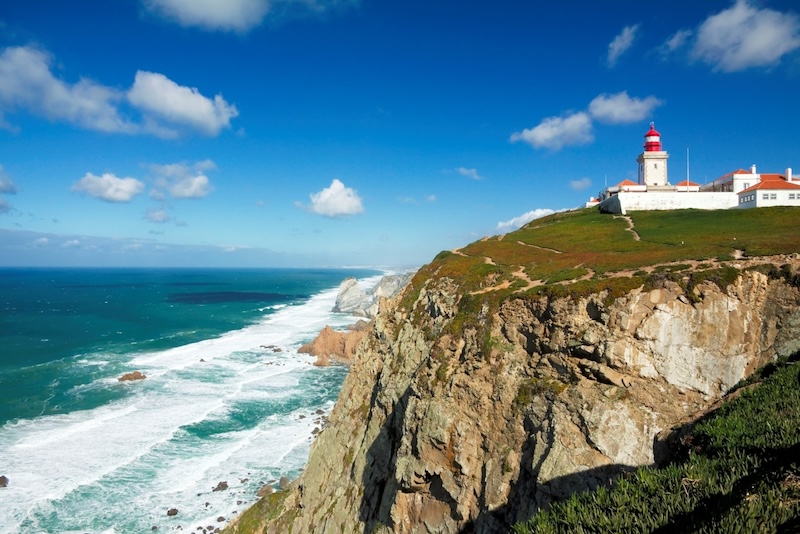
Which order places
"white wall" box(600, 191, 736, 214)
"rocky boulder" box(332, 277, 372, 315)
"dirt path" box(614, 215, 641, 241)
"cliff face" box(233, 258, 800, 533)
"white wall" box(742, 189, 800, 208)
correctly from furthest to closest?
"rocky boulder" box(332, 277, 372, 315)
"white wall" box(600, 191, 736, 214)
"white wall" box(742, 189, 800, 208)
"dirt path" box(614, 215, 641, 241)
"cliff face" box(233, 258, 800, 533)

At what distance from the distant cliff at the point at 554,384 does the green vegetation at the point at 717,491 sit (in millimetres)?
4098

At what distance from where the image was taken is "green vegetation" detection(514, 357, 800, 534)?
6.27m

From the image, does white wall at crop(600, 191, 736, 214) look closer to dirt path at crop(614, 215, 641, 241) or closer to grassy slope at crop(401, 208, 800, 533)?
dirt path at crop(614, 215, 641, 241)

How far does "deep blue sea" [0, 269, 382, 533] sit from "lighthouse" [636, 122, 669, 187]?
156 feet

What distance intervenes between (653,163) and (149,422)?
64.3 metres

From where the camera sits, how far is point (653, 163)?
55.2m

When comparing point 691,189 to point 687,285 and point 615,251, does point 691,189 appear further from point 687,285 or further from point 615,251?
point 687,285

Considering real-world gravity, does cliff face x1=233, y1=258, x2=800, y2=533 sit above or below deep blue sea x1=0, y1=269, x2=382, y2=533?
above

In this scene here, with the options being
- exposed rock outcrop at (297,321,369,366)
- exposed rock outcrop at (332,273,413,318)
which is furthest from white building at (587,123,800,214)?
exposed rock outcrop at (332,273,413,318)

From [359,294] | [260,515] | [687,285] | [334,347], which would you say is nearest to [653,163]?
[687,285]

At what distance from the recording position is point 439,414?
1973cm

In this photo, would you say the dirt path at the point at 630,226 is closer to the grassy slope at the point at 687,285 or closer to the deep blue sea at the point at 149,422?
the grassy slope at the point at 687,285

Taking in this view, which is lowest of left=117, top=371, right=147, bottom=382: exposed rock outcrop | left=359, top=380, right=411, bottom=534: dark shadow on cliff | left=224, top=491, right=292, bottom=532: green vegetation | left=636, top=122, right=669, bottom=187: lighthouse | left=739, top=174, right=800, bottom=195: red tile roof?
left=224, top=491, right=292, bottom=532: green vegetation

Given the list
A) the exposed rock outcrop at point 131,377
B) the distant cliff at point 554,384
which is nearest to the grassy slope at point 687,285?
the distant cliff at point 554,384
